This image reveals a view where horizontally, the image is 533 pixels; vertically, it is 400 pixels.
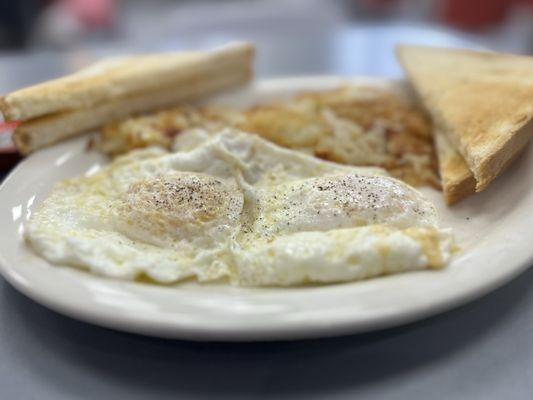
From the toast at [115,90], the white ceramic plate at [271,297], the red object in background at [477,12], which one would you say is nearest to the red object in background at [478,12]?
the red object in background at [477,12]

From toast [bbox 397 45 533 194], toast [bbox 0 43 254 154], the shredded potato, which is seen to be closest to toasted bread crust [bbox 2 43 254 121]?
toast [bbox 0 43 254 154]

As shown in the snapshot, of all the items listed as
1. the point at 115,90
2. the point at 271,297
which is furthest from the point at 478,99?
the point at 115,90

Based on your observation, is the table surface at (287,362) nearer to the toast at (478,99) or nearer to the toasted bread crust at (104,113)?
the toast at (478,99)

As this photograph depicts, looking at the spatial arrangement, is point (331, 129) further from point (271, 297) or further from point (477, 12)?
point (477, 12)

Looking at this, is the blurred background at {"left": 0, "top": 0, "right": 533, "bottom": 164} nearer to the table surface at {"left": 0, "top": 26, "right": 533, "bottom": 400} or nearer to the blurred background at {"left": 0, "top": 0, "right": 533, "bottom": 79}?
the blurred background at {"left": 0, "top": 0, "right": 533, "bottom": 79}

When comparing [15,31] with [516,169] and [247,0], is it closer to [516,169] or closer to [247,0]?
[247,0]
